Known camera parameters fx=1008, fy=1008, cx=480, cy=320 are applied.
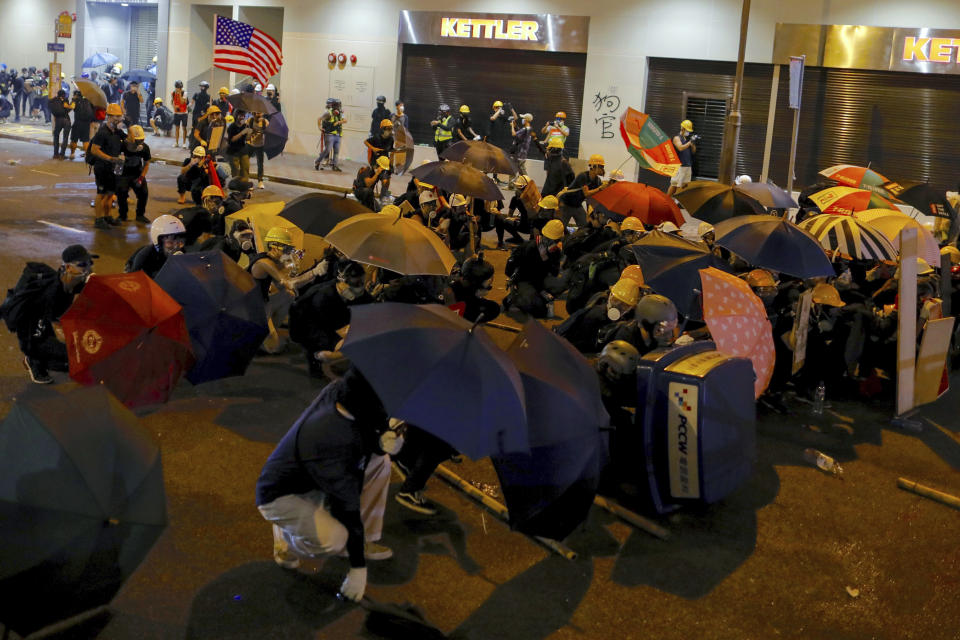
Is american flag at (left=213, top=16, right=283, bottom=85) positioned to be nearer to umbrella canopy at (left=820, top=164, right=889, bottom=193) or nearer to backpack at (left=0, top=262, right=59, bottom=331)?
umbrella canopy at (left=820, top=164, right=889, bottom=193)

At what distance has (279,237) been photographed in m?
8.68

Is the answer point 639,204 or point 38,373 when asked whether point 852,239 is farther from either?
point 38,373

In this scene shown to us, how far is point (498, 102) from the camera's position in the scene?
26.3 m

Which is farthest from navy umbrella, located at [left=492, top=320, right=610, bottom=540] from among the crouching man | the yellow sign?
the yellow sign

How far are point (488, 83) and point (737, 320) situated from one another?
21.3m

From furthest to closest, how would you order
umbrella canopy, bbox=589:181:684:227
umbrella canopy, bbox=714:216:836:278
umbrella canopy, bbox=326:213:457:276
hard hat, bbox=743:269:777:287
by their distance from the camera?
umbrella canopy, bbox=589:181:684:227 < hard hat, bbox=743:269:777:287 < umbrella canopy, bbox=714:216:836:278 < umbrella canopy, bbox=326:213:457:276

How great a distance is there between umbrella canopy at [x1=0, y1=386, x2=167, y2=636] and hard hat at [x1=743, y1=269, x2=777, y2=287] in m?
6.06

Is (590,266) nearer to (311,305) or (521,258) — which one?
(521,258)

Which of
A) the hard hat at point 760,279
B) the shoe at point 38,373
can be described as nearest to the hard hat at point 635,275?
the hard hat at point 760,279

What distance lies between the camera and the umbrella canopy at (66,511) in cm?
392

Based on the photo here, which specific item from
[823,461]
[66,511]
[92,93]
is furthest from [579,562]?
[92,93]

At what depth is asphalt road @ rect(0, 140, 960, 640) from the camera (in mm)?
5301

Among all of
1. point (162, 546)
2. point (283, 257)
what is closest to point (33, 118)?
point (283, 257)

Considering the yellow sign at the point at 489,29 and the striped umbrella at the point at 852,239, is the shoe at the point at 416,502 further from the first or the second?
the yellow sign at the point at 489,29
